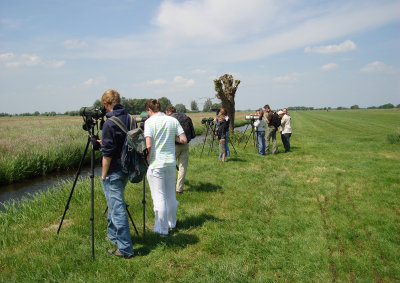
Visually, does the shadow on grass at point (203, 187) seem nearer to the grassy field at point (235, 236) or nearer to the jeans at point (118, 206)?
the grassy field at point (235, 236)

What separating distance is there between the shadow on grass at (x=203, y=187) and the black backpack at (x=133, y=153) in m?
3.20

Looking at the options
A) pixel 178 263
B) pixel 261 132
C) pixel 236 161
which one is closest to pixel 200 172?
pixel 236 161

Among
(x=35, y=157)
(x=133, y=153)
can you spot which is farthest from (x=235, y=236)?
(x=35, y=157)

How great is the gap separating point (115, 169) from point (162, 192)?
34.0 inches

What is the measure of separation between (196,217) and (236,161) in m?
5.37

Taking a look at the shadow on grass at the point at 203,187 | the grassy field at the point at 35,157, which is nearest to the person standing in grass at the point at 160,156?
the shadow on grass at the point at 203,187

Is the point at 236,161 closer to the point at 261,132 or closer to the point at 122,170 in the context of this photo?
the point at 261,132

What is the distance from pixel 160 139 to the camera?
3814 millimetres

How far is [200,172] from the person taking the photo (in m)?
8.42

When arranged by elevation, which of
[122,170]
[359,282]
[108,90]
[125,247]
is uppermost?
[108,90]

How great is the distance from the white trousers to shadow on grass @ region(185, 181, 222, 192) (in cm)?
246

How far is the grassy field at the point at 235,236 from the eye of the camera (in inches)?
128

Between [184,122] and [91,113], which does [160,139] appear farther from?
[184,122]

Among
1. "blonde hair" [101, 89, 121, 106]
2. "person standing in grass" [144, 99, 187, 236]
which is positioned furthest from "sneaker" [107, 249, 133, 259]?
"blonde hair" [101, 89, 121, 106]
